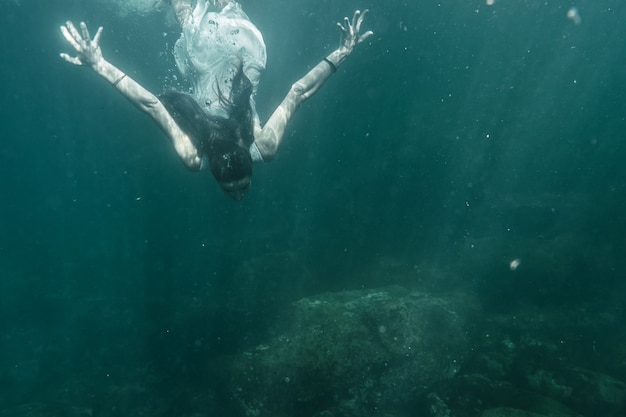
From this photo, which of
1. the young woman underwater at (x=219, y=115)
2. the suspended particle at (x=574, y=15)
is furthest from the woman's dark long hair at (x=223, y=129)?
the suspended particle at (x=574, y=15)

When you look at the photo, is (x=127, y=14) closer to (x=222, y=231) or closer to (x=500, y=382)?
(x=222, y=231)

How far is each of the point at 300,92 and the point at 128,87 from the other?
2.02 meters

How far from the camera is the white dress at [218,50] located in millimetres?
6098

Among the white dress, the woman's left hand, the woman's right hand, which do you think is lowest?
the woman's right hand

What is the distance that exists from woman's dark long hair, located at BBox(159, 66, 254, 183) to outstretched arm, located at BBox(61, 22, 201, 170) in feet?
0.39

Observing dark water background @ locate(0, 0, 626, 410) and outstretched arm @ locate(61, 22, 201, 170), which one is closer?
outstretched arm @ locate(61, 22, 201, 170)

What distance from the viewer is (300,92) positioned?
4.66 m

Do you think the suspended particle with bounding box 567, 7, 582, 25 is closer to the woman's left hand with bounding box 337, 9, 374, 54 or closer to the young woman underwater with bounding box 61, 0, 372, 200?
the woman's left hand with bounding box 337, 9, 374, 54

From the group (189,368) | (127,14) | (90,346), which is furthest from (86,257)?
(189,368)

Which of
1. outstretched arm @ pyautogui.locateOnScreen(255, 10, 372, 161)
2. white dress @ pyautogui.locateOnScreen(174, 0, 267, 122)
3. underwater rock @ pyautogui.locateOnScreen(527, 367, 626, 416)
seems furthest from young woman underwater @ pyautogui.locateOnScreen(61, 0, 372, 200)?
underwater rock @ pyautogui.locateOnScreen(527, 367, 626, 416)

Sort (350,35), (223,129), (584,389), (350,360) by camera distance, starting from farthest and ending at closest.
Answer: (350,360) → (584,389) → (350,35) → (223,129)

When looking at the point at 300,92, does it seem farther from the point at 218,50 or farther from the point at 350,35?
the point at 218,50

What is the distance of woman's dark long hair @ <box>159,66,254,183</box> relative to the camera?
393cm

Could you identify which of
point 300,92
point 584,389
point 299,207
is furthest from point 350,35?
point 299,207
